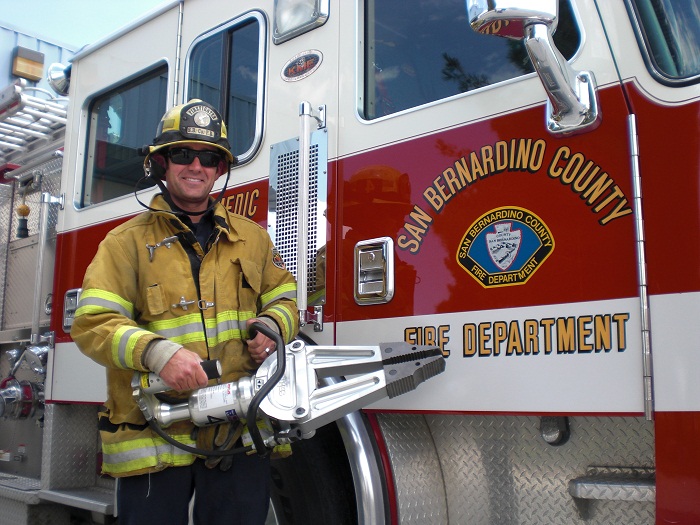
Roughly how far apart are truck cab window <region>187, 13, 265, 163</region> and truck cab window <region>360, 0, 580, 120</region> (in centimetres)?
58

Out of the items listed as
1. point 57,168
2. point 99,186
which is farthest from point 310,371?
point 57,168

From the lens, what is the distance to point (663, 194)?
1958mm

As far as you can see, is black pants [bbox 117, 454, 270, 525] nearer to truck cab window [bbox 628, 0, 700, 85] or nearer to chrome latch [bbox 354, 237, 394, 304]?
chrome latch [bbox 354, 237, 394, 304]

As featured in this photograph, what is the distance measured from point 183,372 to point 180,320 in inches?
11.0

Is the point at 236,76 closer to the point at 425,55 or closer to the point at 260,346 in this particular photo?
the point at 425,55

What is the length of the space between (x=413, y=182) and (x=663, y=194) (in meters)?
0.84

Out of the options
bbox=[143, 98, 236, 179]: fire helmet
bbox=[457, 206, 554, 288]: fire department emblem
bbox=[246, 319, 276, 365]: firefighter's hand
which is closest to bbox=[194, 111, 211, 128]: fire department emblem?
bbox=[143, 98, 236, 179]: fire helmet

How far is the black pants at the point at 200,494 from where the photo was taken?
2.24m

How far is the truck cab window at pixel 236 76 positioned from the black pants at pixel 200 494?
1349 mm

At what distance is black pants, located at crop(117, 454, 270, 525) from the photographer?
2.24m

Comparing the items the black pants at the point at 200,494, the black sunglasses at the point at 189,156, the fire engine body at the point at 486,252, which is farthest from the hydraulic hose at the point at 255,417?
the black sunglasses at the point at 189,156

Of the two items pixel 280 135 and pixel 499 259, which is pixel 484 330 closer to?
pixel 499 259

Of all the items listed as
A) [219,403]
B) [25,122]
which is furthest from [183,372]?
[25,122]

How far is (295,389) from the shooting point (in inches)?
88.8
